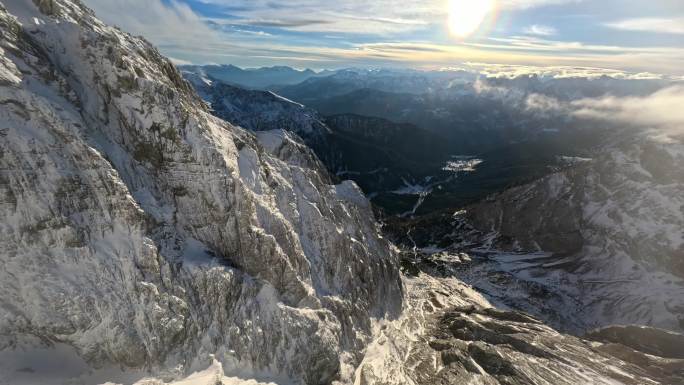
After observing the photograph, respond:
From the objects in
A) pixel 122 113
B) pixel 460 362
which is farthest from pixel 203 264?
pixel 460 362

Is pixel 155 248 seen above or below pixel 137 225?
below

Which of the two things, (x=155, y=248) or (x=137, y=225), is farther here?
(x=155, y=248)

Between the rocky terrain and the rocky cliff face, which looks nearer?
the rocky terrain

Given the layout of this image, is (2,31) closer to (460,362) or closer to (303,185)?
(303,185)

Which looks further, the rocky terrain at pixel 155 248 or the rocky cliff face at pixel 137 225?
the rocky cliff face at pixel 137 225
